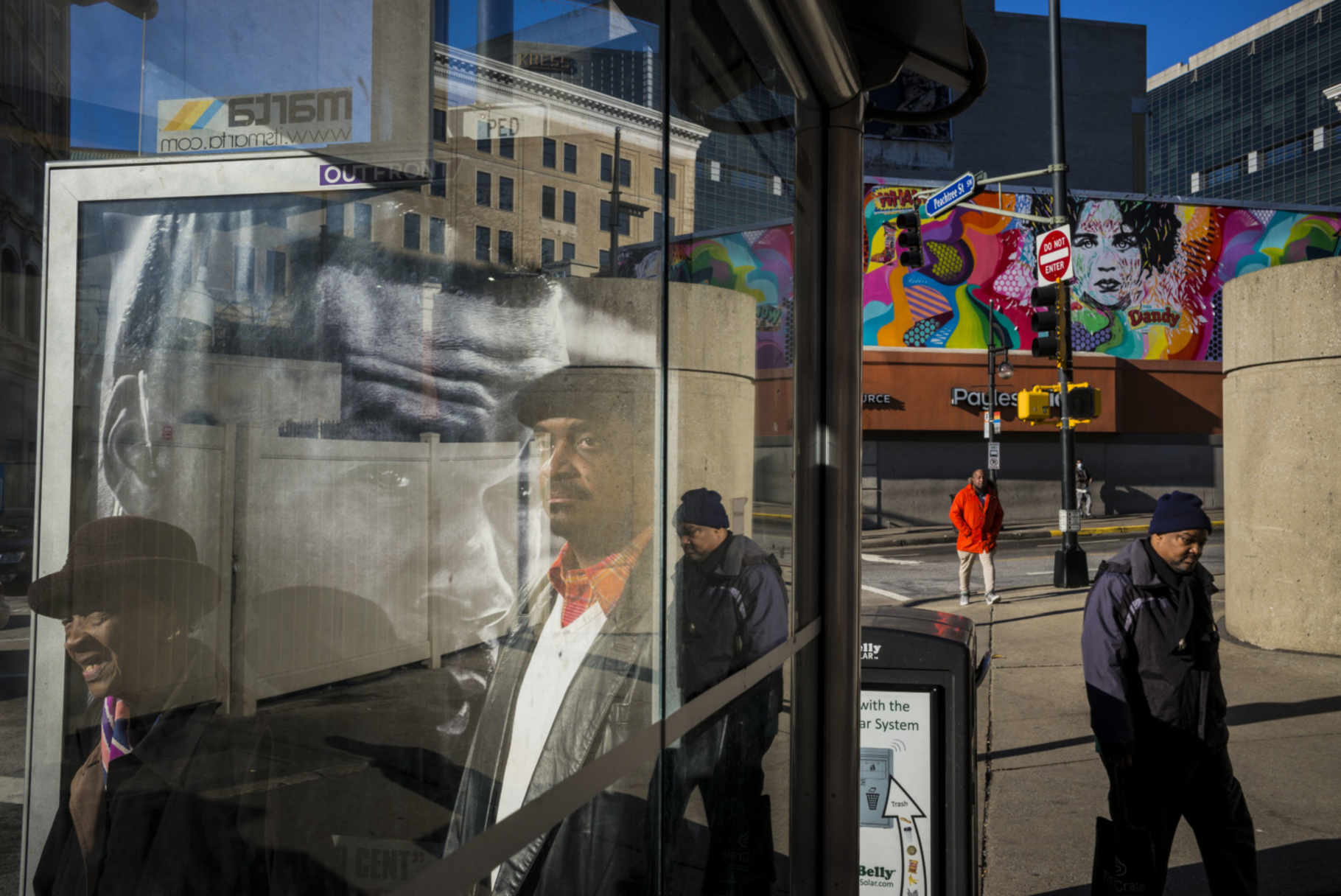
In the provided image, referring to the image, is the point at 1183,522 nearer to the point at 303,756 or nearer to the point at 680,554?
the point at 680,554

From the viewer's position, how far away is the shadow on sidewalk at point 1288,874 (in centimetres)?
482

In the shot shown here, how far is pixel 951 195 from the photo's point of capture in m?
14.8

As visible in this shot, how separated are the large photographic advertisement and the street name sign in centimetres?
1184

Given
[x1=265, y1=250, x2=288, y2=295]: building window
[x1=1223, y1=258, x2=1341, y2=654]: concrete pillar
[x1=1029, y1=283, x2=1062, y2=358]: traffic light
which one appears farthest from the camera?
[x1=1029, y1=283, x2=1062, y2=358]: traffic light

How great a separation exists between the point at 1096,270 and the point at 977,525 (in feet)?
78.5

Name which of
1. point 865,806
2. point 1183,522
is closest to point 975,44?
point 1183,522

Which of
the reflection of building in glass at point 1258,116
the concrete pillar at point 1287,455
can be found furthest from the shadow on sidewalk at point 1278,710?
the reflection of building in glass at point 1258,116

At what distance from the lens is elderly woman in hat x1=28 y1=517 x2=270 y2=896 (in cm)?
61

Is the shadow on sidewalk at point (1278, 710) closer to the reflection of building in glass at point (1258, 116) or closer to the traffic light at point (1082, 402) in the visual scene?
the traffic light at point (1082, 402)

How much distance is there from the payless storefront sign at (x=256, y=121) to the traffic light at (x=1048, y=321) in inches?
561

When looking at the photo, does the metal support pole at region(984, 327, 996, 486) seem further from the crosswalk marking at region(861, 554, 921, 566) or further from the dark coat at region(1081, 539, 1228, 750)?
the dark coat at region(1081, 539, 1228, 750)

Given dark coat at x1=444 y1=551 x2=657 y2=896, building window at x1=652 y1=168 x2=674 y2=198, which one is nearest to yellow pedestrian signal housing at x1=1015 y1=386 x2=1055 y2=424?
building window at x1=652 y1=168 x2=674 y2=198

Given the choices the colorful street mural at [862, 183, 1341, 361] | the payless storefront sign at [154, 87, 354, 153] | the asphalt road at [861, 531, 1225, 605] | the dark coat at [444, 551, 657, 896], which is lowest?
the asphalt road at [861, 531, 1225, 605]

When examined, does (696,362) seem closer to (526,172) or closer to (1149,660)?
(526,172)
